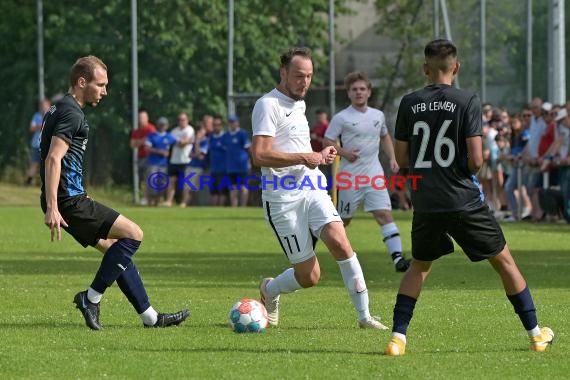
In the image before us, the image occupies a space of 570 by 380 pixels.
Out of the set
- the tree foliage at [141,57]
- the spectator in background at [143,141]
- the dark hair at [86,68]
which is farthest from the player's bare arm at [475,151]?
the tree foliage at [141,57]

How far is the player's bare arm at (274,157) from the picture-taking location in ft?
35.4

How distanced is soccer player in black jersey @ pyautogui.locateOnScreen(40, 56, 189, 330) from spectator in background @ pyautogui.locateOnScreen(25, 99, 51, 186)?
1024 inches

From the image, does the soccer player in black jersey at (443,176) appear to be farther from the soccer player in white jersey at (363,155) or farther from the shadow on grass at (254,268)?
the soccer player in white jersey at (363,155)

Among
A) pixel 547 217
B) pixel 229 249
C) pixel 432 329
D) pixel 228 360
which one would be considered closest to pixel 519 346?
pixel 432 329

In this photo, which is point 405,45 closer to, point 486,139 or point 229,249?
point 486,139

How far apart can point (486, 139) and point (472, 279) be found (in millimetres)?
13402

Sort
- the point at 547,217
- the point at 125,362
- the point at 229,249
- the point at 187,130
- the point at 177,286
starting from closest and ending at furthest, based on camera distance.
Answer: the point at 125,362 → the point at 177,286 → the point at 229,249 → the point at 547,217 → the point at 187,130

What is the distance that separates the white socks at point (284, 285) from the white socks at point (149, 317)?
36.0 inches

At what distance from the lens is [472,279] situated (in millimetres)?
15883

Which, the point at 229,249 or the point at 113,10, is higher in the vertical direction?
the point at 113,10

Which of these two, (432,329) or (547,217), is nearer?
(432,329)

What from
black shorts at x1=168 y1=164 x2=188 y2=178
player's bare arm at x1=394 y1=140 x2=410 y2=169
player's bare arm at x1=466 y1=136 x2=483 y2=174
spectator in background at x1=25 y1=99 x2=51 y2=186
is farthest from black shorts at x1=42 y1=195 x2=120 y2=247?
spectator in background at x1=25 y1=99 x2=51 y2=186

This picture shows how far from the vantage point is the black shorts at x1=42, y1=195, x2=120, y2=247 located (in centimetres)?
1095

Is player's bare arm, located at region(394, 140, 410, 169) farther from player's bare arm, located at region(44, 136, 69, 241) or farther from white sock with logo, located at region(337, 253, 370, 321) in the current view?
player's bare arm, located at region(44, 136, 69, 241)
